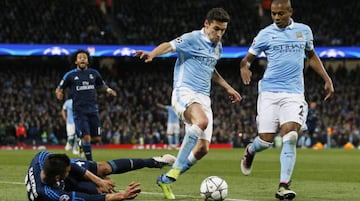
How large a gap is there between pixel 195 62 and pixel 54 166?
336 centimetres

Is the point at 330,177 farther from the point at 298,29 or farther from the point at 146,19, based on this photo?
the point at 146,19

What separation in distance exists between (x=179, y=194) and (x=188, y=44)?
5.99 feet

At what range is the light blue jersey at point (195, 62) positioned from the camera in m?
10.5

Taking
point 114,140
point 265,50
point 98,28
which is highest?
point 98,28

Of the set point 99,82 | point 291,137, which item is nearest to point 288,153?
point 291,137

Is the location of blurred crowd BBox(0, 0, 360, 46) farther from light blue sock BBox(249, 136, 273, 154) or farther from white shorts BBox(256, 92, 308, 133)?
white shorts BBox(256, 92, 308, 133)

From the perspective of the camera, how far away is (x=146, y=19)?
1726 inches

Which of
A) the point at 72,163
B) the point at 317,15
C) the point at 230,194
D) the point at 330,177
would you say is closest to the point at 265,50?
the point at 230,194

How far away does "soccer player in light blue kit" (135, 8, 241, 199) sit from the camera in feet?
33.2

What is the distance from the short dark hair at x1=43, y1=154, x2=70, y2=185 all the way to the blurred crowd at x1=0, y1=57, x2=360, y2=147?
91.9ft

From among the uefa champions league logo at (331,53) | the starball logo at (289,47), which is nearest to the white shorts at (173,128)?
the uefa champions league logo at (331,53)

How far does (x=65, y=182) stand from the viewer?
859 centimetres

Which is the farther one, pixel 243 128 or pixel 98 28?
pixel 98 28

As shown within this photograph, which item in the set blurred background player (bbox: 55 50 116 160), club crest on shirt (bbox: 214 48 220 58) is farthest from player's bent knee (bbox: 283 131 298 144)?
blurred background player (bbox: 55 50 116 160)
